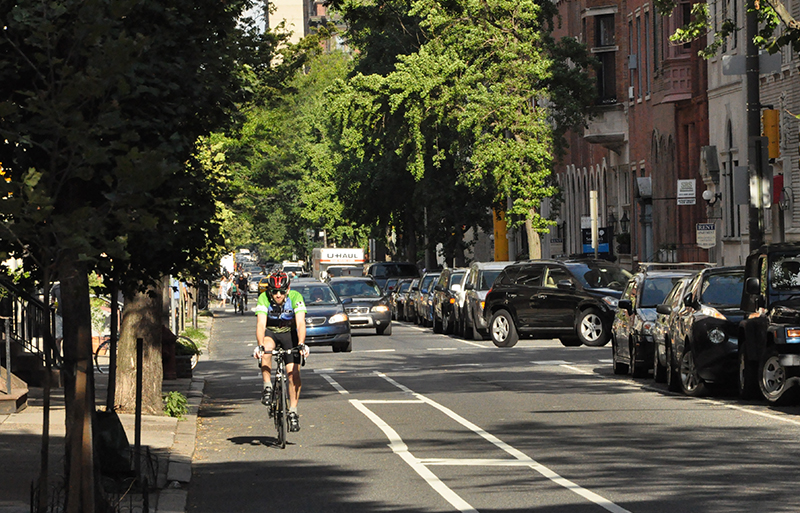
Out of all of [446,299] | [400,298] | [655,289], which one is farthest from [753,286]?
[400,298]

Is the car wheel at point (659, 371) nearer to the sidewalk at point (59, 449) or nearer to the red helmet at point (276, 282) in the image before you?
the sidewalk at point (59, 449)

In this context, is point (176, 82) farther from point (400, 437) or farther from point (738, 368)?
point (738, 368)

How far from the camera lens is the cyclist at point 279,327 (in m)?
16.1

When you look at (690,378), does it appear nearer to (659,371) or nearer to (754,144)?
(659,371)

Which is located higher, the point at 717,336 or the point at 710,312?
the point at 710,312

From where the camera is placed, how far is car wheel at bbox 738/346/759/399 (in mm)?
19034

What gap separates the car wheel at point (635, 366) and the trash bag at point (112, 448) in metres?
13.4

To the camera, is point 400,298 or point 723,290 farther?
point 400,298

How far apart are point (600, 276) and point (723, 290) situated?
13657mm

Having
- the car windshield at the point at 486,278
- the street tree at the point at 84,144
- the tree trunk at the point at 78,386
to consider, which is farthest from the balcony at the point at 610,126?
the tree trunk at the point at 78,386

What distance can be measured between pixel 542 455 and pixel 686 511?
366 cm

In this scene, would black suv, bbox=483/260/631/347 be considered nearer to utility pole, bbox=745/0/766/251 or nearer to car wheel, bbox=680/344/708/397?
utility pole, bbox=745/0/766/251

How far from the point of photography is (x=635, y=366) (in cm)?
2439

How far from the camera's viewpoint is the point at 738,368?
64.7 ft
